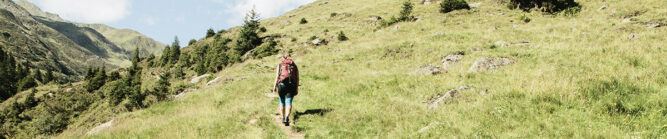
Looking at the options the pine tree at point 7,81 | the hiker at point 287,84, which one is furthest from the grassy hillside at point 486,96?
the pine tree at point 7,81

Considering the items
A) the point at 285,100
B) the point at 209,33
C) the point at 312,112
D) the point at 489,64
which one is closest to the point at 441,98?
the point at 312,112

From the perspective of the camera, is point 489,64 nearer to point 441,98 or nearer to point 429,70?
point 429,70

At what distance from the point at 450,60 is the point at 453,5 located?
22795 millimetres

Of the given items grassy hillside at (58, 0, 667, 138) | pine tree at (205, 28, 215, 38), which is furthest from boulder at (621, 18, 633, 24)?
pine tree at (205, 28, 215, 38)

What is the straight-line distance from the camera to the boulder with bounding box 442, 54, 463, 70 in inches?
601

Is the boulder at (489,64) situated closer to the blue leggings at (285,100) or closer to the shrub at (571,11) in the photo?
the blue leggings at (285,100)

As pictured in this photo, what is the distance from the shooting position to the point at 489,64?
41.9 ft

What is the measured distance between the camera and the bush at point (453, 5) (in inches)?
1412

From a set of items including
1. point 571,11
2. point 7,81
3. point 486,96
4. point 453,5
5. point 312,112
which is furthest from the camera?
point 7,81

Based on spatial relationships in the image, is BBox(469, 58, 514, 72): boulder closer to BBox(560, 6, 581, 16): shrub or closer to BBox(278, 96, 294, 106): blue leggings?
BBox(278, 96, 294, 106): blue leggings

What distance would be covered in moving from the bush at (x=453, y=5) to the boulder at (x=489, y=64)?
2480 cm

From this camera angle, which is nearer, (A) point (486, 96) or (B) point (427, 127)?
(B) point (427, 127)

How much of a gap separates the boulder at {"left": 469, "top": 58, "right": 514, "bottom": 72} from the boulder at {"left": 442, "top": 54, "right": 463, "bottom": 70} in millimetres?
1966

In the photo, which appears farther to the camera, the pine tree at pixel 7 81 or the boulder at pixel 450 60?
the pine tree at pixel 7 81
